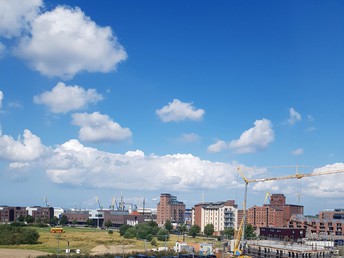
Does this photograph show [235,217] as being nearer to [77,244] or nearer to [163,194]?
[163,194]

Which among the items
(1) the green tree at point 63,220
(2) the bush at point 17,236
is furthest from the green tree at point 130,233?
(1) the green tree at point 63,220

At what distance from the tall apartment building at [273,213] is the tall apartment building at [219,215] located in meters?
3.66

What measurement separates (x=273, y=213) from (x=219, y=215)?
10.6 m

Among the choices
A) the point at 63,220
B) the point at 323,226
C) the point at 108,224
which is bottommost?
the point at 108,224

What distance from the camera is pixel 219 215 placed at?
3639 inches

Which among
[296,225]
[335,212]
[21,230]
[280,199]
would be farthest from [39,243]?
[335,212]

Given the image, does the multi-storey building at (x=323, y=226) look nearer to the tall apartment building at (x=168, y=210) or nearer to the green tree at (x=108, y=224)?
the green tree at (x=108, y=224)

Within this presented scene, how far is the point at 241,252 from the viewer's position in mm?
43312

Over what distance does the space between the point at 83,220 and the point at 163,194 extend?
21.4 m

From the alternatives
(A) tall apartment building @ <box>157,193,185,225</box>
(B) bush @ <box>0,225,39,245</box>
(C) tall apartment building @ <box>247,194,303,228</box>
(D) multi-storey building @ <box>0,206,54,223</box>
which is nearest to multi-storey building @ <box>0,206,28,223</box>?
(D) multi-storey building @ <box>0,206,54,223</box>

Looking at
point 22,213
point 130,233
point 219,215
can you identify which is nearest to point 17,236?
point 130,233

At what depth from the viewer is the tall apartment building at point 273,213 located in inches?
3533

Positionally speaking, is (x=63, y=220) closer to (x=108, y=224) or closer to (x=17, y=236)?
(x=108, y=224)

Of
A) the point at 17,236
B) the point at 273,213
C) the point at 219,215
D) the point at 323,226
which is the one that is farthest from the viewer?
the point at 219,215
